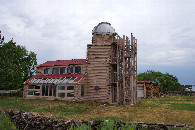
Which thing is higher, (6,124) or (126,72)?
(126,72)

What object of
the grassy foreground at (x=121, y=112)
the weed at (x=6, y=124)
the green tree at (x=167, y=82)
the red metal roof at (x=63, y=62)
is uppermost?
the red metal roof at (x=63, y=62)

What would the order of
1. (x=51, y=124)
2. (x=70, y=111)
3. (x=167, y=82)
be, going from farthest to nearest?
(x=167, y=82) → (x=70, y=111) → (x=51, y=124)

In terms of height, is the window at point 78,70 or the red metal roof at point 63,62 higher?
the red metal roof at point 63,62

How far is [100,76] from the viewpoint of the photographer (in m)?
26.6

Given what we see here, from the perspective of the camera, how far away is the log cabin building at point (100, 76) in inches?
950

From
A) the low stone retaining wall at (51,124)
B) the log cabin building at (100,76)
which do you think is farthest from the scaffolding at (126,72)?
the low stone retaining wall at (51,124)

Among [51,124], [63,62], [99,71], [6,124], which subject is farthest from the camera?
[63,62]

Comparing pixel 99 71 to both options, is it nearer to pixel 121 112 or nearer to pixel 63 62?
pixel 63 62

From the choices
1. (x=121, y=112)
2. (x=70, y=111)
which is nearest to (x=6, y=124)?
(x=70, y=111)

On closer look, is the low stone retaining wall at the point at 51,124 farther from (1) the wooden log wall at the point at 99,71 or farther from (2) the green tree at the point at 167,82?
(2) the green tree at the point at 167,82

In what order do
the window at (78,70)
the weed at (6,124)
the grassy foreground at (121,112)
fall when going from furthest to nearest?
the window at (78,70), the grassy foreground at (121,112), the weed at (6,124)

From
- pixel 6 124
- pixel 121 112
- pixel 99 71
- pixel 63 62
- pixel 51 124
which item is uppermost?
pixel 63 62

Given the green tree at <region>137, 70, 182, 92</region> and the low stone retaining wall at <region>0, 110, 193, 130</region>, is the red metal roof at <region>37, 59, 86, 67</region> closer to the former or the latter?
the low stone retaining wall at <region>0, 110, 193, 130</region>

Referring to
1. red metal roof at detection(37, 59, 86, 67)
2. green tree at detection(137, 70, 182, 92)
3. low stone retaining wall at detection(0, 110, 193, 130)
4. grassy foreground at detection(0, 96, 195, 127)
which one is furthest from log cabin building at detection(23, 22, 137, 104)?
green tree at detection(137, 70, 182, 92)
